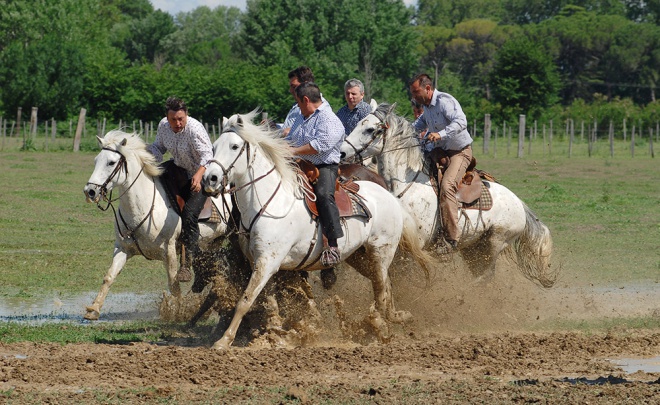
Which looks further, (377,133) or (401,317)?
(377,133)

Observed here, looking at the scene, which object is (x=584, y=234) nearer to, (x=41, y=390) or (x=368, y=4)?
(x=41, y=390)

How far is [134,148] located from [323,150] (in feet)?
7.06

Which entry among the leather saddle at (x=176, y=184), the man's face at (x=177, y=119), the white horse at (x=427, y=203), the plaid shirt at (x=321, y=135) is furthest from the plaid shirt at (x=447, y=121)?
the man's face at (x=177, y=119)

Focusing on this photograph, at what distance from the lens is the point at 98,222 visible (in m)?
18.3

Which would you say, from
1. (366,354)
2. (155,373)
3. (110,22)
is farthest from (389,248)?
(110,22)

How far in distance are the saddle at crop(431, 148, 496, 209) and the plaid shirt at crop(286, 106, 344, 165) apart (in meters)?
1.93

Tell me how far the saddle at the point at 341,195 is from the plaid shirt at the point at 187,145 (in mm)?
1090

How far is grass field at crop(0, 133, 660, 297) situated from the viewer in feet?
42.1

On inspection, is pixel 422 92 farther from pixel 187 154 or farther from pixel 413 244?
pixel 187 154

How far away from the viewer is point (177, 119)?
9.41m

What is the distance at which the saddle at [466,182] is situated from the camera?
10.4 meters

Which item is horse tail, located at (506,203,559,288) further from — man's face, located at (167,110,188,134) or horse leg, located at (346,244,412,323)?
man's face, located at (167,110,188,134)

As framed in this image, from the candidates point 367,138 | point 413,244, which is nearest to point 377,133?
point 367,138

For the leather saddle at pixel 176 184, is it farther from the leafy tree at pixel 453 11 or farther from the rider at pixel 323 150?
the leafy tree at pixel 453 11
